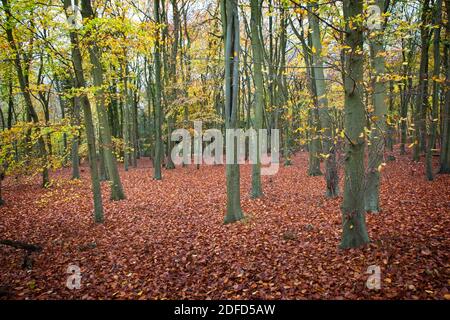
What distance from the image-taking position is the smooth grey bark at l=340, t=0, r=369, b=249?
15.6 feet

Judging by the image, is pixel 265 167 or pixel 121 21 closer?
pixel 121 21

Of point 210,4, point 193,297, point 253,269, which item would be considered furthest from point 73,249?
point 210,4

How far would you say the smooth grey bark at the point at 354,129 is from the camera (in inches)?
187

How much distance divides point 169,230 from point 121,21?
612 centimetres

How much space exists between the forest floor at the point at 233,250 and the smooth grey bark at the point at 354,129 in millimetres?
508

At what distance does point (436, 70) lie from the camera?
10969mm

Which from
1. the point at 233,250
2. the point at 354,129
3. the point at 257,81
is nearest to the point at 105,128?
the point at 257,81
